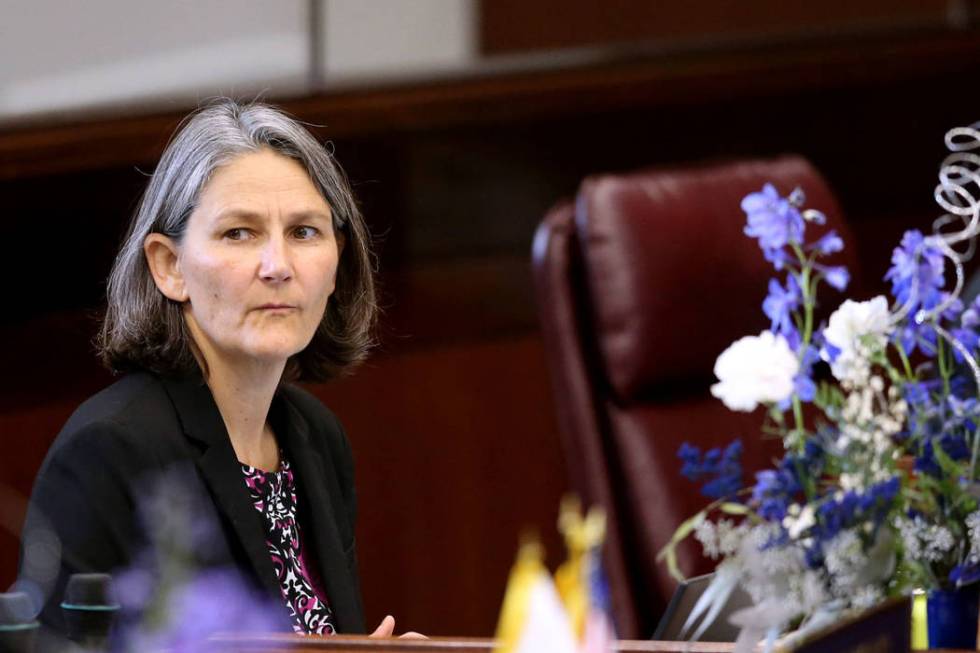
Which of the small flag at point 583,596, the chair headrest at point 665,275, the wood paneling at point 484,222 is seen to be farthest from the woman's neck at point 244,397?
the wood paneling at point 484,222

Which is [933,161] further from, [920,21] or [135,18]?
[135,18]

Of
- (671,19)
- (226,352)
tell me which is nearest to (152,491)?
(226,352)

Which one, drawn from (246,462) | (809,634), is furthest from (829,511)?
(246,462)

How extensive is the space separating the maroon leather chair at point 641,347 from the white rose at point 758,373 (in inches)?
46.1

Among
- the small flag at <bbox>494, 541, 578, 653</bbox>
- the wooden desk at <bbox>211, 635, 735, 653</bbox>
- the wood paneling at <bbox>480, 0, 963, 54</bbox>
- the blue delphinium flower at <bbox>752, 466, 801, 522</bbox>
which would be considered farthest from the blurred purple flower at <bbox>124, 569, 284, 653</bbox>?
the wood paneling at <bbox>480, 0, 963, 54</bbox>

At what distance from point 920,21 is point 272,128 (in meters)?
2.79

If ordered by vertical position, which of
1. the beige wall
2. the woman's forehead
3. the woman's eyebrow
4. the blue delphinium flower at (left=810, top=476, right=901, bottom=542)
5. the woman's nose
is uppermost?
the beige wall

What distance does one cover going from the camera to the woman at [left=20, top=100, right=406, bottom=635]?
1.78 meters

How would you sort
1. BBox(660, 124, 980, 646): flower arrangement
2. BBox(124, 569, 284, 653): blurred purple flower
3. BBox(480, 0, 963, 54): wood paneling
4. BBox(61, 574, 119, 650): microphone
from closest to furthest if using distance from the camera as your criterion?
1. BBox(124, 569, 284, 653): blurred purple flower
2. BBox(61, 574, 119, 650): microphone
3. BBox(660, 124, 980, 646): flower arrangement
4. BBox(480, 0, 963, 54): wood paneling

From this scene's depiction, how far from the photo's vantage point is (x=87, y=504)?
173cm

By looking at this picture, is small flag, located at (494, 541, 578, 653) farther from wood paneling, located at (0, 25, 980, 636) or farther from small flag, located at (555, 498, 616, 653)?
wood paneling, located at (0, 25, 980, 636)

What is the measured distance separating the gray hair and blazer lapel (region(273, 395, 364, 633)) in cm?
18

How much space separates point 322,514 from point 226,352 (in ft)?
0.74

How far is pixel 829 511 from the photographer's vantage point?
132cm
